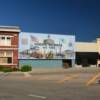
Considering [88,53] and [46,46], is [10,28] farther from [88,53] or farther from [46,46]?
[88,53]

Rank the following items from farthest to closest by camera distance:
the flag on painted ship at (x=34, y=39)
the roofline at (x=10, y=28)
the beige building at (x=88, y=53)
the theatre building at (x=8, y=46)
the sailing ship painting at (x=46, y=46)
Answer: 1. the beige building at (x=88, y=53)
2. the flag on painted ship at (x=34, y=39)
3. the sailing ship painting at (x=46, y=46)
4. the roofline at (x=10, y=28)
5. the theatre building at (x=8, y=46)

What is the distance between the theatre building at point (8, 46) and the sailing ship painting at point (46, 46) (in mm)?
2597

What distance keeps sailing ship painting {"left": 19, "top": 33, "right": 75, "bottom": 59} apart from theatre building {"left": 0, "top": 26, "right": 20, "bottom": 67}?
2.60 metres

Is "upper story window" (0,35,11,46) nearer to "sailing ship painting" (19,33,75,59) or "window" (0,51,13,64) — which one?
"window" (0,51,13,64)

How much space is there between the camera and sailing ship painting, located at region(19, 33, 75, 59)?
63.9 meters

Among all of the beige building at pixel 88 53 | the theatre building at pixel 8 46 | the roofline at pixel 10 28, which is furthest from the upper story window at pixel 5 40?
the beige building at pixel 88 53

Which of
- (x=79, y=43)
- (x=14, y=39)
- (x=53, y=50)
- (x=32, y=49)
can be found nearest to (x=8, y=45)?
(x=14, y=39)

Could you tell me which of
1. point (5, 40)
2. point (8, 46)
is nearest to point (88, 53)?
point (8, 46)

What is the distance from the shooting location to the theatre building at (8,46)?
59.9 m

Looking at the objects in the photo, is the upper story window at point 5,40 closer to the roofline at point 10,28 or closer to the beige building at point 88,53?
the roofline at point 10,28

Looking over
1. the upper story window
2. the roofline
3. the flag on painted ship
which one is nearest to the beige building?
the flag on painted ship

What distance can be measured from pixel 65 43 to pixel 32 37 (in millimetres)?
7172

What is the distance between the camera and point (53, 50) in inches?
2640

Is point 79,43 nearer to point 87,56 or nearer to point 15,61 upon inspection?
point 87,56
